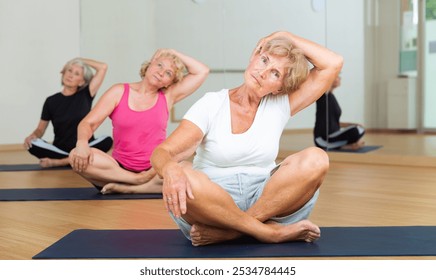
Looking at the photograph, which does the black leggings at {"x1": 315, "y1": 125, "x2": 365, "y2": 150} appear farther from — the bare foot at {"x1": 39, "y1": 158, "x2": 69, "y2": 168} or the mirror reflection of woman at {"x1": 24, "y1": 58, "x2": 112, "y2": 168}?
the bare foot at {"x1": 39, "y1": 158, "x2": 69, "y2": 168}

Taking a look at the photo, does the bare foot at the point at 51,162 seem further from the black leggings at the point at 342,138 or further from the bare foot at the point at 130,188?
the black leggings at the point at 342,138

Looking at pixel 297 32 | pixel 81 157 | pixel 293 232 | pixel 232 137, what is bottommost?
pixel 293 232

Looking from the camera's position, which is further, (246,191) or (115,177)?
(115,177)

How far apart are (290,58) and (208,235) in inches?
25.8

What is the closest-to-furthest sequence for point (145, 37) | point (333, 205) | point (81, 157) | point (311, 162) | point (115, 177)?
1. point (311, 162)
2. point (333, 205)
3. point (81, 157)
4. point (115, 177)
5. point (145, 37)

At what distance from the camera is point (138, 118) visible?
13.4 ft

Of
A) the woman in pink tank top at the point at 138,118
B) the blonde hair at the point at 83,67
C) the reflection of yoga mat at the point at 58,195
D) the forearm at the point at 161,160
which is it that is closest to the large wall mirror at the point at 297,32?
the blonde hair at the point at 83,67

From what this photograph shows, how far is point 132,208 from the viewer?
3697mm

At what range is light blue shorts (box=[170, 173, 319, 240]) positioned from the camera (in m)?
2.57

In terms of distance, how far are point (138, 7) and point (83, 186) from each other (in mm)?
3293

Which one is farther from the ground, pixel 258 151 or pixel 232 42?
pixel 232 42

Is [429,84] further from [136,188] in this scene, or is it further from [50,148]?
[50,148]

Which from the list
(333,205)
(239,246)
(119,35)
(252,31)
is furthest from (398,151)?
(239,246)

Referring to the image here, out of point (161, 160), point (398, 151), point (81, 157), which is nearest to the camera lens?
point (161, 160)
